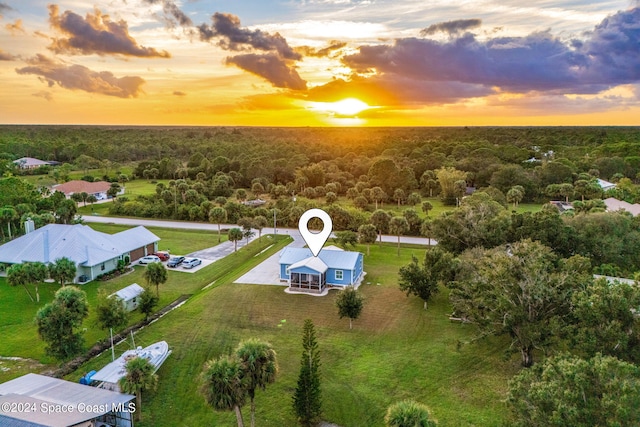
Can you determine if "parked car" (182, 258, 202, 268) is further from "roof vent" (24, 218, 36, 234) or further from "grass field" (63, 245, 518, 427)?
"roof vent" (24, 218, 36, 234)

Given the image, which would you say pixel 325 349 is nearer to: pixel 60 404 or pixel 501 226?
pixel 60 404

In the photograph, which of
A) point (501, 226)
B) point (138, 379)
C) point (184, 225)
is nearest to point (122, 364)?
point (138, 379)

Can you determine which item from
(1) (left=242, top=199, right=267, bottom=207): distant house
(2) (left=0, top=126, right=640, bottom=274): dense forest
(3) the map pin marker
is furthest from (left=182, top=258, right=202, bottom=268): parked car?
(1) (left=242, top=199, right=267, bottom=207): distant house

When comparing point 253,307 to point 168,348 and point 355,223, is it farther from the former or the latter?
point 355,223

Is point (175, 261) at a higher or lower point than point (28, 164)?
lower

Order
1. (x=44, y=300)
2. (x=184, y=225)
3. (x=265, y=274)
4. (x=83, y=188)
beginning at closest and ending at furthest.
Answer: (x=44, y=300)
(x=265, y=274)
(x=184, y=225)
(x=83, y=188)

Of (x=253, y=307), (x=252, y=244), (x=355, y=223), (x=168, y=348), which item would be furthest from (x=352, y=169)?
(x=168, y=348)
